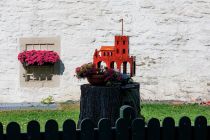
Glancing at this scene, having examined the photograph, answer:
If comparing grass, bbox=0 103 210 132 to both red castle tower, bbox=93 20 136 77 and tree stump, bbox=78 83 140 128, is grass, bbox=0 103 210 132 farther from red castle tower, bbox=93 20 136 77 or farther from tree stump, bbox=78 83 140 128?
tree stump, bbox=78 83 140 128

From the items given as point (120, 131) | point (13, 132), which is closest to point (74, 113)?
point (120, 131)

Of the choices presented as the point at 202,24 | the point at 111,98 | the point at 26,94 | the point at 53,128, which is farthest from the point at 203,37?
the point at 53,128

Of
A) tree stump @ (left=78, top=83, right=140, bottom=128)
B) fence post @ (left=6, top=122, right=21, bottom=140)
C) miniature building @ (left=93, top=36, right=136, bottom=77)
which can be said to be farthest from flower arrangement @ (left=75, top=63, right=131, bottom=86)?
fence post @ (left=6, top=122, right=21, bottom=140)

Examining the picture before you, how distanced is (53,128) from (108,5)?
836 cm

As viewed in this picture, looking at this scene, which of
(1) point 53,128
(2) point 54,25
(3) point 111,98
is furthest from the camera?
(2) point 54,25

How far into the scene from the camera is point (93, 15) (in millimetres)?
13461

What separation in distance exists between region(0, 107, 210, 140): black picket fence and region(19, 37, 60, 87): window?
7611mm

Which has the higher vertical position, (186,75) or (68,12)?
(68,12)

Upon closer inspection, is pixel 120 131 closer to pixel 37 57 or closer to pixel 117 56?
pixel 117 56

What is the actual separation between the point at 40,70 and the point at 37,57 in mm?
482

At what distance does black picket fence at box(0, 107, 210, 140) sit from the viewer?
5.42 metres

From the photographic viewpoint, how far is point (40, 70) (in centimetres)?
1343

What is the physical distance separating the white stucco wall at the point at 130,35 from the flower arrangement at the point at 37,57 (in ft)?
0.90

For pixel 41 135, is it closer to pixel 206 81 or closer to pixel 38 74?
pixel 38 74
